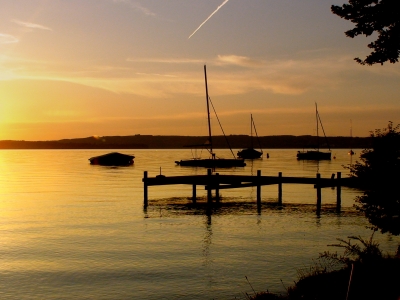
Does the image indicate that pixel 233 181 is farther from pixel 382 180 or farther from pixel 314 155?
pixel 314 155

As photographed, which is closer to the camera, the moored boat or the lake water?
the lake water

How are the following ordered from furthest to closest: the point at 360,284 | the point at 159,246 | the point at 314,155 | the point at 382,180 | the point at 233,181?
the point at 314,155 < the point at 233,181 < the point at 159,246 < the point at 382,180 < the point at 360,284

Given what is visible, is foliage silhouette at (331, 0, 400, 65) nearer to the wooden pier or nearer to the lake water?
the lake water

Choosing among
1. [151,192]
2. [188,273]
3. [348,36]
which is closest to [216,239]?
[188,273]

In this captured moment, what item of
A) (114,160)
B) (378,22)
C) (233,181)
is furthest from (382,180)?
(114,160)

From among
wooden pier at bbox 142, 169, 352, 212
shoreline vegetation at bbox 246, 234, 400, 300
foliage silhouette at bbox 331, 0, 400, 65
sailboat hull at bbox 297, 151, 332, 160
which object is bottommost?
shoreline vegetation at bbox 246, 234, 400, 300

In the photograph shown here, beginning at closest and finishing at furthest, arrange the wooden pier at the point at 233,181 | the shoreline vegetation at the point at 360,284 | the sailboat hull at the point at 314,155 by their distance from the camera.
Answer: the shoreline vegetation at the point at 360,284 < the wooden pier at the point at 233,181 < the sailboat hull at the point at 314,155

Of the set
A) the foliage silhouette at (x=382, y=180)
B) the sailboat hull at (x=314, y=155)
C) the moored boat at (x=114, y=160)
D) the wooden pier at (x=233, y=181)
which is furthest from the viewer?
the sailboat hull at (x=314, y=155)

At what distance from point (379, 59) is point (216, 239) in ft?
40.2

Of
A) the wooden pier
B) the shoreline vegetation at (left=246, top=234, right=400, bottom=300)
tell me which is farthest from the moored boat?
the shoreline vegetation at (left=246, top=234, right=400, bottom=300)

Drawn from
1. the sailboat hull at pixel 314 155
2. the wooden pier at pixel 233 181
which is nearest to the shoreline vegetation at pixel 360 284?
the wooden pier at pixel 233 181

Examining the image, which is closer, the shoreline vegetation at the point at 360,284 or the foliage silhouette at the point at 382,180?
the shoreline vegetation at the point at 360,284

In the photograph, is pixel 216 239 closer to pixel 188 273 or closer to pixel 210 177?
pixel 188 273

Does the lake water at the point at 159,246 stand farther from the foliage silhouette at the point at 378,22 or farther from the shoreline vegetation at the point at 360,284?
the foliage silhouette at the point at 378,22
